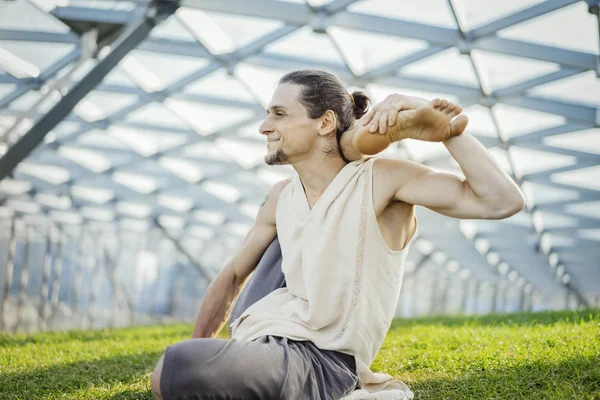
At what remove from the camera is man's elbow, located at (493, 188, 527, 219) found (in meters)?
3.52

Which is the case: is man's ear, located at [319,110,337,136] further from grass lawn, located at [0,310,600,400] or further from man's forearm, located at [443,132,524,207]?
grass lawn, located at [0,310,600,400]

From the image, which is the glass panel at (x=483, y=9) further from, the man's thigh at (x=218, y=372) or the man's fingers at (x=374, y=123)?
the man's thigh at (x=218, y=372)

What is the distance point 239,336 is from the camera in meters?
4.00

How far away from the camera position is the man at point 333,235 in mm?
3428

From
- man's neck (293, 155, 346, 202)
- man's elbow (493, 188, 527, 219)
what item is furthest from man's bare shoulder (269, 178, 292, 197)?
man's elbow (493, 188, 527, 219)

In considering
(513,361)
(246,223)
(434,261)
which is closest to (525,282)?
(434,261)

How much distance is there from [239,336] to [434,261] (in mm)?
35008

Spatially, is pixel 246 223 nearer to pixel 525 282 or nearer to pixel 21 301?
pixel 21 301

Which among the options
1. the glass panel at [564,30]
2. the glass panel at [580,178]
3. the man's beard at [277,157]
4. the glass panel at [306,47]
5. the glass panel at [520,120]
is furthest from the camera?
the glass panel at [580,178]

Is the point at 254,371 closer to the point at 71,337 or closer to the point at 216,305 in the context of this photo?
the point at 216,305

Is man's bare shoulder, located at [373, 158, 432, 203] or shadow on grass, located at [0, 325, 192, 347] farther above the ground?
man's bare shoulder, located at [373, 158, 432, 203]

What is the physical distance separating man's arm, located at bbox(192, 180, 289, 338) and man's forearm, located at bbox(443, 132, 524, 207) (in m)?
1.48

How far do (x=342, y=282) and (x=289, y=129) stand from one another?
3.62 ft

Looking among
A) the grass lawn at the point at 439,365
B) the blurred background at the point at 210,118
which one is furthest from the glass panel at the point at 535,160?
the grass lawn at the point at 439,365
